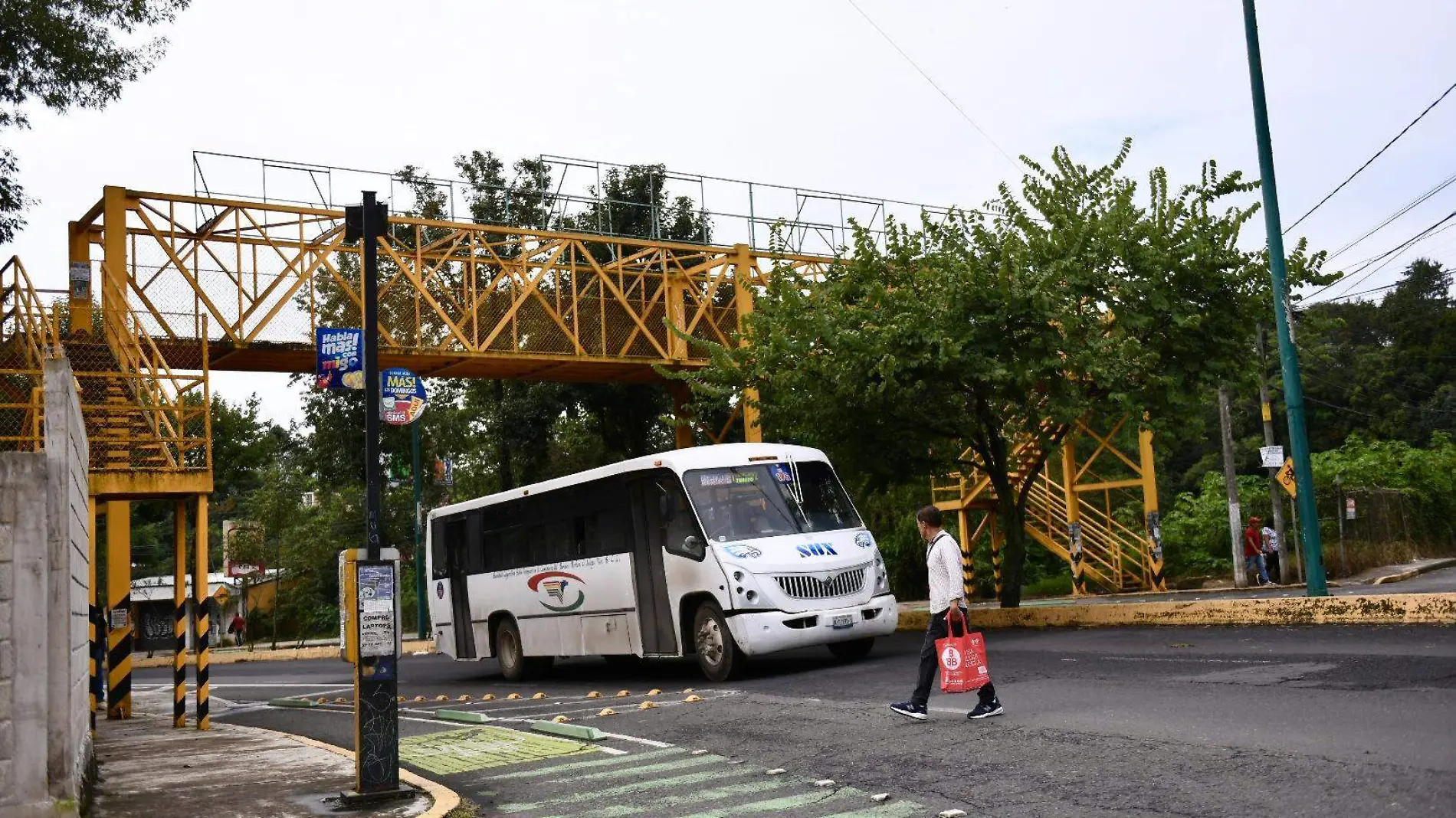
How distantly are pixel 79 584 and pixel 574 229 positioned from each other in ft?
88.2

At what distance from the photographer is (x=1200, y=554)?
36.3m

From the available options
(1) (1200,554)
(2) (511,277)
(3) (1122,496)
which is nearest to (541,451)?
(2) (511,277)

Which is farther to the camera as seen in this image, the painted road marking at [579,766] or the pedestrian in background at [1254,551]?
the pedestrian in background at [1254,551]

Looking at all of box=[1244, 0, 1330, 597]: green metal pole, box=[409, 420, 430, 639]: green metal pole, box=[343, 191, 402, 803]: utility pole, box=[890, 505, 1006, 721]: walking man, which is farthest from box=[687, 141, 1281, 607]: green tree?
box=[409, 420, 430, 639]: green metal pole

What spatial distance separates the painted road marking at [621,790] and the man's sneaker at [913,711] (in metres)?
2.05

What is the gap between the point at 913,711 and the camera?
1092 centimetres

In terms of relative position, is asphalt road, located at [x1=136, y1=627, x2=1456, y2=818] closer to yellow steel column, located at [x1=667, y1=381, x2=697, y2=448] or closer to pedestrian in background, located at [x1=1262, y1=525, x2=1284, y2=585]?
pedestrian in background, located at [x1=1262, y1=525, x2=1284, y2=585]

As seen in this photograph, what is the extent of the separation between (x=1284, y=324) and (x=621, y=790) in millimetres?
12791

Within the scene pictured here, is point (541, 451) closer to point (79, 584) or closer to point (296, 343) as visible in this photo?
point (296, 343)

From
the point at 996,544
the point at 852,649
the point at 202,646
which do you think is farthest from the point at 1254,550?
the point at 202,646

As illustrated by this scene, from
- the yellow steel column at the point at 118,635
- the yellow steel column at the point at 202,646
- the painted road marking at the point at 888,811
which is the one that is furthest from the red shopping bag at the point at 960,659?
the yellow steel column at the point at 118,635

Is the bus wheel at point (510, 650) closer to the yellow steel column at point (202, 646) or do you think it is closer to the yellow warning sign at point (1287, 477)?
the yellow steel column at point (202, 646)

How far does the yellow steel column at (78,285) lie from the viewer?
73.7 ft

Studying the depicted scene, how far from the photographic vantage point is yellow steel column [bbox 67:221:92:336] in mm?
22469
